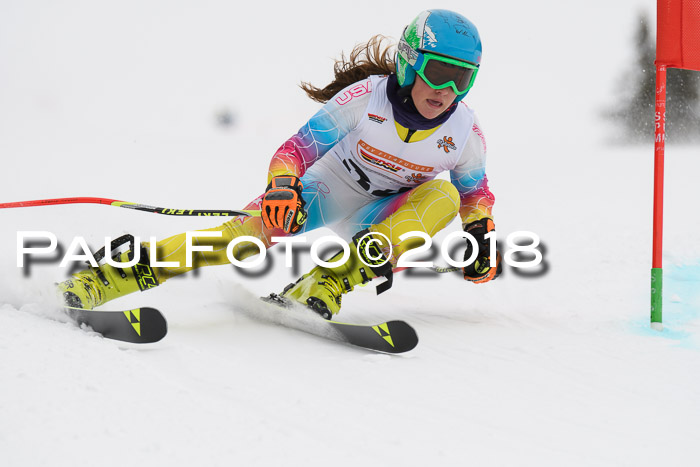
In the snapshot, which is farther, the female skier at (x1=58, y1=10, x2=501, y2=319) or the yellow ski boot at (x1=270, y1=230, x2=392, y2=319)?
the yellow ski boot at (x1=270, y1=230, x2=392, y2=319)

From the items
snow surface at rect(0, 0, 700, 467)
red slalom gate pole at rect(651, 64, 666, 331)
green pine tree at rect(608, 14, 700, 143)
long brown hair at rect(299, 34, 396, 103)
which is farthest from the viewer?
green pine tree at rect(608, 14, 700, 143)

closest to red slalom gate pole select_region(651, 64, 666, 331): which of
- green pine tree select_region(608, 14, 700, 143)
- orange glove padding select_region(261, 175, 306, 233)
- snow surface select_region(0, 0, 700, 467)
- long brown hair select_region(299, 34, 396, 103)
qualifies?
snow surface select_region(0, 0, 700, 467)

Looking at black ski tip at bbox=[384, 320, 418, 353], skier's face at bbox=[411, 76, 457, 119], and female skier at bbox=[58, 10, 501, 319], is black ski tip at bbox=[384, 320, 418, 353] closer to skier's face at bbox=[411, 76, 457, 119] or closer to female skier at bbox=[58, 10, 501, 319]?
female skier at bbox=[58, 10, 501, 319]

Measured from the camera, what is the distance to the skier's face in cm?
245

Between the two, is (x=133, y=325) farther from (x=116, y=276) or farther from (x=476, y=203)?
(x=476, y=203)

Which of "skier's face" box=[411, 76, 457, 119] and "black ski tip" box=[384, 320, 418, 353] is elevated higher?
"skier's face" box=[411, 76, 457, 119]

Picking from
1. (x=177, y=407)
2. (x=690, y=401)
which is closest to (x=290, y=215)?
(x=177, y=407)

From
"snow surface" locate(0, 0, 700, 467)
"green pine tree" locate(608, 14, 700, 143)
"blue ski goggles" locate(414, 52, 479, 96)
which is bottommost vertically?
"snow surface" locate(0, 0, 700, 467)

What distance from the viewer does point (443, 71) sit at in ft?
7.81

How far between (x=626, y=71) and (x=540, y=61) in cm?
197

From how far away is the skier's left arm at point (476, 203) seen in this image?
2719 millimetres

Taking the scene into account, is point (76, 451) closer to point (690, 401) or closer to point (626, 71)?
point (690, 401)

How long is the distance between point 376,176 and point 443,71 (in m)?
0.63

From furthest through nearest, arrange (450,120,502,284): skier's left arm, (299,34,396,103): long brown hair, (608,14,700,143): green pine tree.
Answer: (608,14,700,143): green pine tree, (299,34,396,103): long brown hair, (450,120,502,284): skier's left arm
